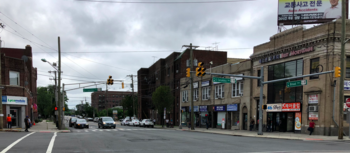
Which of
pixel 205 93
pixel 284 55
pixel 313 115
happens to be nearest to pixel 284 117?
pixel 313 115

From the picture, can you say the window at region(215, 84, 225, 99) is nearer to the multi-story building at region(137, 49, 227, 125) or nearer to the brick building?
the multi-story building at region(137, 49, 227, 125)

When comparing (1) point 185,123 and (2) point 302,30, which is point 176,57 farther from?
(2) point 302,30

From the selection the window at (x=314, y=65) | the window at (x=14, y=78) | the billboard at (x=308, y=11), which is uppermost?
the billboard at (x=308, y=11)

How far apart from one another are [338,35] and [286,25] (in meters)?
7.08

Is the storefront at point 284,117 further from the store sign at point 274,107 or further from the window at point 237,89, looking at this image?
the window at point 237,89

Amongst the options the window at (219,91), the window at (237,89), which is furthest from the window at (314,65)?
the window at (219,91)

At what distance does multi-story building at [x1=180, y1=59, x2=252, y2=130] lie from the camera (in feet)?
121

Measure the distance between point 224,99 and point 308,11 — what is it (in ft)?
51.1

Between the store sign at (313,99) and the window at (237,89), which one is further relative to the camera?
the window at (237,89)

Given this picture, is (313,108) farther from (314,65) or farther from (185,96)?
(185,96)

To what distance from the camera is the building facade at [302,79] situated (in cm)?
2572

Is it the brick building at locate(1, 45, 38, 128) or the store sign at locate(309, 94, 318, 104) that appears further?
the brick building at locate(1, 45, 38, 128)

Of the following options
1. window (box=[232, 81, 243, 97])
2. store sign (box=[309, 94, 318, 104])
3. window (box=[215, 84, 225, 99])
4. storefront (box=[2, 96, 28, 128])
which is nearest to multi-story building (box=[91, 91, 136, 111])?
window (box=[215, 84, 225, 99])

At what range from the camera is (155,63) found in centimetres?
7075
